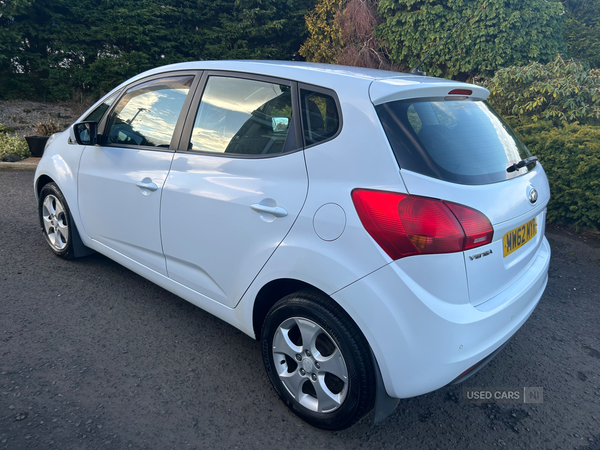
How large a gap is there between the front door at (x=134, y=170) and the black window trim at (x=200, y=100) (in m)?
0.11

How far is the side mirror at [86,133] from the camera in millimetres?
3260

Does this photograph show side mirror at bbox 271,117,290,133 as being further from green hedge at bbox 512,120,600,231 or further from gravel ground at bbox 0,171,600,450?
green hedge at bbox 512,120,600,231

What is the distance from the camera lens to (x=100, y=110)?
3.54m

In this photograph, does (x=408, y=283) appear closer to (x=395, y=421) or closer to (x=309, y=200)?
(x=309, y=200)

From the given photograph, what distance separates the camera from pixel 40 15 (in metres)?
13.1

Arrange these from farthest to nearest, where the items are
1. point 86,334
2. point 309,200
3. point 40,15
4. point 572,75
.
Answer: point 40,15
point 572,75
point 86,334
point 309,200

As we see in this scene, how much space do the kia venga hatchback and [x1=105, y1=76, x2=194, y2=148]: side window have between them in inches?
1.0

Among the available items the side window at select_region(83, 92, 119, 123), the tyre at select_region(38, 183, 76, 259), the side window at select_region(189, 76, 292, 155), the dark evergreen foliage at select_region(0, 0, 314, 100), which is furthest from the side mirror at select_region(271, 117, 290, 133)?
the dark evergreen foliage at select_region(0, 0, 314, 100)

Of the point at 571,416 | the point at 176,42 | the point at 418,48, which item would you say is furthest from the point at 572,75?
the point at 176,42

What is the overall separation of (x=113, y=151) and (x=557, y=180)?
495cm

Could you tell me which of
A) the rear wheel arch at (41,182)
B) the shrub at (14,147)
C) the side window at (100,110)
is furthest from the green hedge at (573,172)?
the shrub at (14,147)

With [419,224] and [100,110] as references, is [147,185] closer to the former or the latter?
[100,110]

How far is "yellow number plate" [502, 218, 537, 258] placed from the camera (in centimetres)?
200

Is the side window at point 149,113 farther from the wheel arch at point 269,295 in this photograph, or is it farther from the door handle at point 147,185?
the wheel arch at point 269,295
